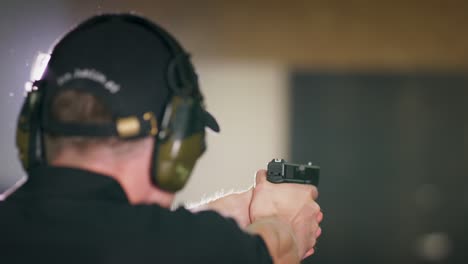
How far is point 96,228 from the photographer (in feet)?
→ 2.92

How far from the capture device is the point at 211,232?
0.92 m

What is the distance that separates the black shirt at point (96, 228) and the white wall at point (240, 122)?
Result: 2500mm

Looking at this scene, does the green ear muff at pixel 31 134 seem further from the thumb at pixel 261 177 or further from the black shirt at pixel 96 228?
the thumb at pixel 261 177

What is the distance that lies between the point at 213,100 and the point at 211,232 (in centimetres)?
268

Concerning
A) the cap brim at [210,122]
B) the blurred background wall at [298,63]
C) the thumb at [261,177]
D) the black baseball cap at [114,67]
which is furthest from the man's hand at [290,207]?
the blurred background wall at [298,63]

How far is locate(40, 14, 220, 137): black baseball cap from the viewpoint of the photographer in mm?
914

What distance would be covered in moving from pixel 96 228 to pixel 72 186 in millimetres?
70

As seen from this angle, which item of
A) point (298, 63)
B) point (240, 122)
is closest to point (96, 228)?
point (240, 122)

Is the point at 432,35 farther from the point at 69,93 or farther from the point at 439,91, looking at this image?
the point at 69,93

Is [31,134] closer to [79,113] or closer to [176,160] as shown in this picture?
[79,113]

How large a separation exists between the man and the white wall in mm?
2469

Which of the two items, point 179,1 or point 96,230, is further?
point 179,1

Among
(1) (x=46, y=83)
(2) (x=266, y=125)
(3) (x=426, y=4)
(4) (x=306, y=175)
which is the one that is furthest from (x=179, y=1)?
(1) (x=46, y=83)

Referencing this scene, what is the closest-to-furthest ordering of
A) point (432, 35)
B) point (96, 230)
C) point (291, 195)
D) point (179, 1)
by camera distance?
point (96, 230)
point (291, 195)
point (179, 1)
point (432, 35)
